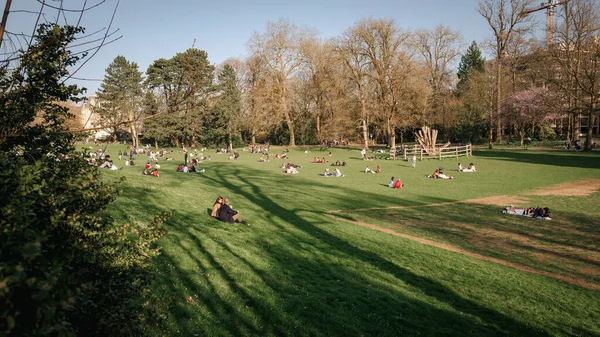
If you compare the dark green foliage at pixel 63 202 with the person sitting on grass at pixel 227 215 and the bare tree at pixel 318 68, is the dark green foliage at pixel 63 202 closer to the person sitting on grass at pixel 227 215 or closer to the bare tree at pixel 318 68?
the person sitting on grass at pixel 227 215

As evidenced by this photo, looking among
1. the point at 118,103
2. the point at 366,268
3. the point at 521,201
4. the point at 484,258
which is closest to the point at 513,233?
the point at 484,258

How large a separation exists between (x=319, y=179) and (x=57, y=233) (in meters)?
27.8

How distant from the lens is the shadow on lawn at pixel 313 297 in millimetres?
7375

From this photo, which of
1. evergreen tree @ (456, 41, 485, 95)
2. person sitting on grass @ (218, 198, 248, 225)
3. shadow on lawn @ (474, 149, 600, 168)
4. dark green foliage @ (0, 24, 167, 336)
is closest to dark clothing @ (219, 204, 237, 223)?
person sitting on grass @ (218, 198, 248, 225)

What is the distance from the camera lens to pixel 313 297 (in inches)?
342

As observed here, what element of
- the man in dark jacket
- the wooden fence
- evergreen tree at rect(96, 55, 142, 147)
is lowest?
the man in dark jacket

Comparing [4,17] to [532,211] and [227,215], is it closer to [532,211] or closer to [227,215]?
[227,215]

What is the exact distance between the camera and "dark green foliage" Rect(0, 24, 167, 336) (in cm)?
293

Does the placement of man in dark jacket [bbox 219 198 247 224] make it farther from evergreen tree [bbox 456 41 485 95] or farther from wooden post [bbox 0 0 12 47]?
evergreen tree [bbox 456 41 485 95]

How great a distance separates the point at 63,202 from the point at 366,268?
9271 mm

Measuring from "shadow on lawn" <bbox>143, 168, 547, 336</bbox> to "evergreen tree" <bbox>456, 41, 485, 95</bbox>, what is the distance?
79.9 metres

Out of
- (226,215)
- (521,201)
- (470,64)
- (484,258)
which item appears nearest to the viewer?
(484,258)

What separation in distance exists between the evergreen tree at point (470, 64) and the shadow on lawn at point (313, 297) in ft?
262

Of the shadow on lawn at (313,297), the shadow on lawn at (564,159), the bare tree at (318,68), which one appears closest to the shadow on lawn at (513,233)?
the shadow on lawn at (313,297)
